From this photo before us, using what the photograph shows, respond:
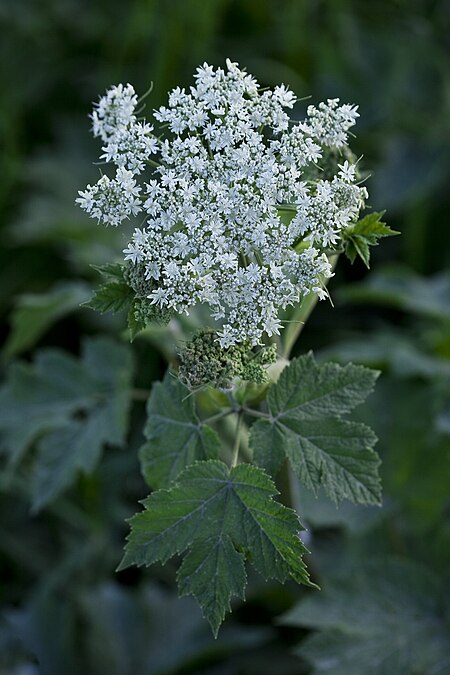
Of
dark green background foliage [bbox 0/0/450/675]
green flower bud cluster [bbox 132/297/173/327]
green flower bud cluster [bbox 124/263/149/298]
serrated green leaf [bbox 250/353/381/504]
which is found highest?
green flower bud cluster [bbox 124/263/149/298]

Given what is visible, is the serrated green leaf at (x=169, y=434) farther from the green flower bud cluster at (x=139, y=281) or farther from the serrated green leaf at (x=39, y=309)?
the serrated green leaf at (x=39, y=309)

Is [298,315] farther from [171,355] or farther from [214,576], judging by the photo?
[171,355]

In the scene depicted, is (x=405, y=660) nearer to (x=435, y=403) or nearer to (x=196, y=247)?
(x=435, y=403)

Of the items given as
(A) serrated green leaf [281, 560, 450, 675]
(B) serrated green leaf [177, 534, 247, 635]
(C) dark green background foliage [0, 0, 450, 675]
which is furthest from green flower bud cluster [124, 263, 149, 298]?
(A) serrated green leaf [281, 560, 450, 675]

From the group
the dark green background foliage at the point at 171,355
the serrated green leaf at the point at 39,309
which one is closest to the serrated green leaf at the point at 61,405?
the dark green background foliage at the point at 171,355

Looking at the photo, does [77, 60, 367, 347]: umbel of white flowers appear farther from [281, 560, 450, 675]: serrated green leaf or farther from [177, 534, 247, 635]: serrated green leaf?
[281, 560, 450, 675]: serrated green leaf
